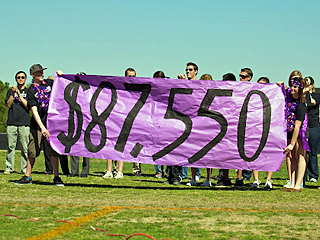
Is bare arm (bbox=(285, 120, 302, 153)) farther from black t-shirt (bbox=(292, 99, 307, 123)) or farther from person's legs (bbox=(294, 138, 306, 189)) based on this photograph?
person's legs (bbox=(294, 138, 306, 189))

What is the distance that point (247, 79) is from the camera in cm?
1143

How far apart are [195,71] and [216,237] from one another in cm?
609

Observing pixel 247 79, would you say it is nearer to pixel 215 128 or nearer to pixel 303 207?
pixel 215 128

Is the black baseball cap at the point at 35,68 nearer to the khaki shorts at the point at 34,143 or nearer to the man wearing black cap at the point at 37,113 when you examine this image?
the man wearing black cap at the point at 37,113

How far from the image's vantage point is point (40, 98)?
34.4 ft

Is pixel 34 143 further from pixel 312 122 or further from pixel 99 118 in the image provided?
pixel 312 122

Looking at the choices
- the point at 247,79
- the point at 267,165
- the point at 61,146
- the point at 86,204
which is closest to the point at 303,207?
the point at 267,165

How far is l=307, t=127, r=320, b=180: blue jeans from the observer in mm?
12734

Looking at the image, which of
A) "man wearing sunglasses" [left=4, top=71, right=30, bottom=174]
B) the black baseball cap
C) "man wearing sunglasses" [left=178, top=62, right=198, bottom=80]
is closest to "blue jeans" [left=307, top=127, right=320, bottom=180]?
"man wearing sunglasses" [left=178, top=62, right=198, bottom=80]

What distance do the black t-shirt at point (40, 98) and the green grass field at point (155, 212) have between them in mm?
1165

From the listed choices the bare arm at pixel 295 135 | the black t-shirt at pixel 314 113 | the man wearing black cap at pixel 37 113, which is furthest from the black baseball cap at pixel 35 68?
the black t-shirt at pixel 314 113

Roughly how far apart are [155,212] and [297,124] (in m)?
4.05

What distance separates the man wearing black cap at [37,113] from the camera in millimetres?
10352

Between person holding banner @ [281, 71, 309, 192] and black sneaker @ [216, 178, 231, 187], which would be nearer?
person holding banner @ [281, 71, 309, 192]
